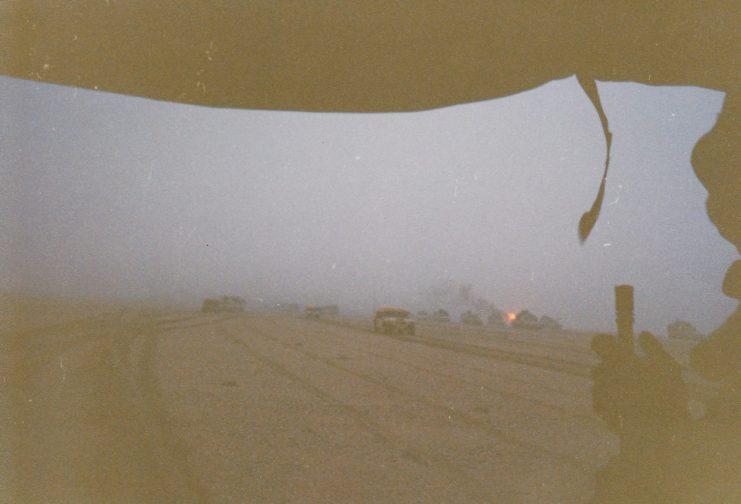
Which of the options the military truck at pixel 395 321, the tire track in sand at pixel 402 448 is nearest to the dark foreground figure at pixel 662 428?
the tire track in sand at pixel 402 448

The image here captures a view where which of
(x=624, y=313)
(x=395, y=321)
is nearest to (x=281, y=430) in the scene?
(x=624, y=313)

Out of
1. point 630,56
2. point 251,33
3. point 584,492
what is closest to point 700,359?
point 630,56

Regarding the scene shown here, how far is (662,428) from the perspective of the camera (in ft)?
3.61

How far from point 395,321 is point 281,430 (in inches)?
672

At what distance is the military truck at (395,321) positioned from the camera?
72.5 feet

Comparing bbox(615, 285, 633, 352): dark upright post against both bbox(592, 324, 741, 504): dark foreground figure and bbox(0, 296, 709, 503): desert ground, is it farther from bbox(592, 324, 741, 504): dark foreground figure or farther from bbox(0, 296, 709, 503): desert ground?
bbox(0, 296, 709, 503): desert ground

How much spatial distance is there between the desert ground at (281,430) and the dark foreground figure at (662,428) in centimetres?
118

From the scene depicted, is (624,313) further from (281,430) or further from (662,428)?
(281,430)

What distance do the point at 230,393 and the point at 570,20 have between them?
24.9 feet

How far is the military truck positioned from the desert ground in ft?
33.5

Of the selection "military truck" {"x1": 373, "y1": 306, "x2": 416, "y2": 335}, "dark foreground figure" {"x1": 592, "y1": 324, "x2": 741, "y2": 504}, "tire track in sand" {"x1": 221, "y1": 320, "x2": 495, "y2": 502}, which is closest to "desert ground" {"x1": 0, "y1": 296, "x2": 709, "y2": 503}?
"tire track in sand" {"x1": 221, "y1": 320, "x2": 495, "y2": 502}

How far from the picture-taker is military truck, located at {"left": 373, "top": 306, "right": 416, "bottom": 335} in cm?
2211

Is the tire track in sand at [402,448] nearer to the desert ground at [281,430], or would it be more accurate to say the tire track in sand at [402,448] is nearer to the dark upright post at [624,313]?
the desert ground at [281,430]

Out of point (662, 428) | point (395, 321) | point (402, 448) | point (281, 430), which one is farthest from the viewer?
point (395, 321)
